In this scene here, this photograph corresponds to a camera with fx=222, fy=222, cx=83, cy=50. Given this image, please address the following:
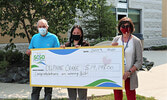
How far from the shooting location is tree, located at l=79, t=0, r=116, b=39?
14.1 meters

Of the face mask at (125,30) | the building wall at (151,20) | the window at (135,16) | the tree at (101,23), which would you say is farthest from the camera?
the building wall at (151,20)

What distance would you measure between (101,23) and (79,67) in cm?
1069

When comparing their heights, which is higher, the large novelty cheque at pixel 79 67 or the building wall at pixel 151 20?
the building wall at pixel 151 20

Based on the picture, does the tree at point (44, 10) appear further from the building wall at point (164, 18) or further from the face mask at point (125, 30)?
the building wall at point (164, 18)

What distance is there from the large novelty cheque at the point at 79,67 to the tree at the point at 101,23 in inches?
378

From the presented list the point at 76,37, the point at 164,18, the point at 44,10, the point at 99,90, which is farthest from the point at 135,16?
the point at 76,37

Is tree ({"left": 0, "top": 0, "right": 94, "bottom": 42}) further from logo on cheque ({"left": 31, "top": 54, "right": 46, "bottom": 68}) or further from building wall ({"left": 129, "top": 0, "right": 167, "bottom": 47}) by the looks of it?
building wall ({"left": 129, "top": 0, "right": 167, "bottom": 47})

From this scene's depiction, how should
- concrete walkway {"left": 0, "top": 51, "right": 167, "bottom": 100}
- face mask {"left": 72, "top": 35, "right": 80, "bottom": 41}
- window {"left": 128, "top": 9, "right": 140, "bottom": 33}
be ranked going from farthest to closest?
window {"left": 128, "top": 9, "right": 140, "bottom": 33}, concrete walkway {"left": 0, "top": 51, "right": 167, "bottom": 100}, face mask {"left": 72, "top": 35, "right": 80, "bottom": 41}

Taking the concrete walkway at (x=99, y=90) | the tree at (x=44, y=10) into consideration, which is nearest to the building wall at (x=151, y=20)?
the tree at (x=44, y=10)

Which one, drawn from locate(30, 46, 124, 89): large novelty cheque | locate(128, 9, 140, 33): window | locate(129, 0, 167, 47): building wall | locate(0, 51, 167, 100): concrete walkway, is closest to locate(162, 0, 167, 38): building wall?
locate(129, 0, 167, 47): building wall

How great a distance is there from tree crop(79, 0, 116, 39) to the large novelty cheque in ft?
31.5

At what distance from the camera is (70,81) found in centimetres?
408

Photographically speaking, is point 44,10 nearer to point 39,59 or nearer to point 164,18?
point 39,59

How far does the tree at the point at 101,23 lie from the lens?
46.2 ft
